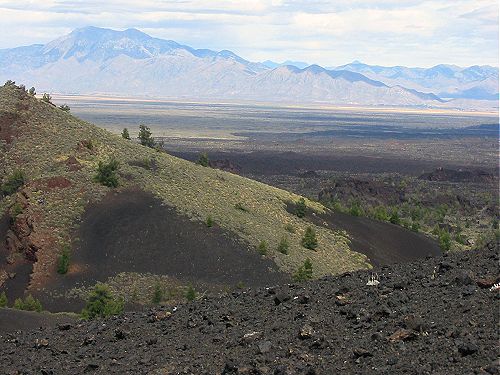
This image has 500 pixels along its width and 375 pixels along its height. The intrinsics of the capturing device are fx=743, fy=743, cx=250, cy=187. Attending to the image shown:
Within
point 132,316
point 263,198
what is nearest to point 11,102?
point 263,198

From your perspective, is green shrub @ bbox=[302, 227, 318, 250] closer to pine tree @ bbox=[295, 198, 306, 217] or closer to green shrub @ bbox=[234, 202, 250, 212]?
green shrub @ bbox=[234, 202, 250, 212]

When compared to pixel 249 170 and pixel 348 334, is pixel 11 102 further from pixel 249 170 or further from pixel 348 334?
pixel 249 170

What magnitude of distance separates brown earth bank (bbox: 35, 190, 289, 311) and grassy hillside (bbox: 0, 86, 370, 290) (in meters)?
1.16

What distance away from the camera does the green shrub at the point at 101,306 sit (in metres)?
33.8

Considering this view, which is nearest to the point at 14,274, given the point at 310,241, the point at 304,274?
the point at 304,274

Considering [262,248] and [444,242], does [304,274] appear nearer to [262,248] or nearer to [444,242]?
[262,248]

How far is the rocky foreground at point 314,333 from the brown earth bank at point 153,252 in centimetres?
2200

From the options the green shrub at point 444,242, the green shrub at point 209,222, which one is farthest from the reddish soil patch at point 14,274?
the green shrub at point 444,242

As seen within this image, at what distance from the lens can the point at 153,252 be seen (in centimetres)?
4734

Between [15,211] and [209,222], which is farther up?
[15,211]

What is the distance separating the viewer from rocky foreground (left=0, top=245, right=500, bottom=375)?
43.9 ft

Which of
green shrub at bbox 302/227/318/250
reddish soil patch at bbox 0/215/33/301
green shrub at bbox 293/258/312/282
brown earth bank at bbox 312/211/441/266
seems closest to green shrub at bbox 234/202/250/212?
green shrub at bbox 302/227/318/250

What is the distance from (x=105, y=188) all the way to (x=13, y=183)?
656cm

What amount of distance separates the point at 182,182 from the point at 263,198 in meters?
7.73
